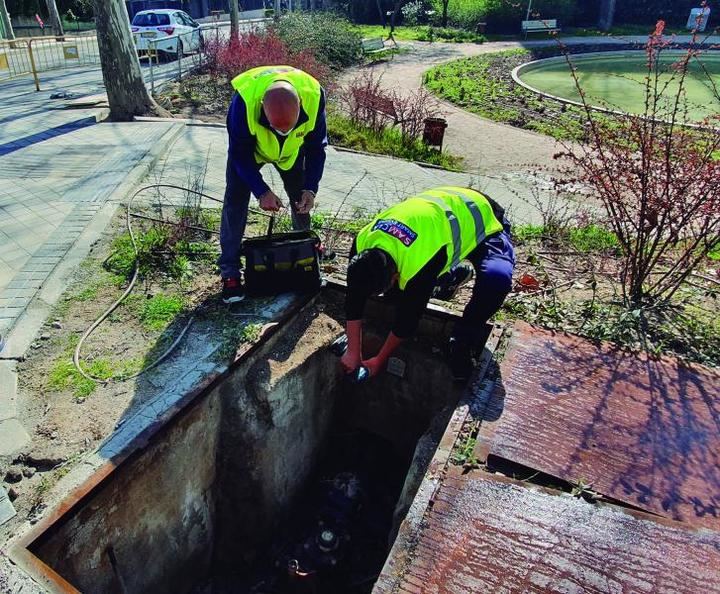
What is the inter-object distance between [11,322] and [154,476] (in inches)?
67.6

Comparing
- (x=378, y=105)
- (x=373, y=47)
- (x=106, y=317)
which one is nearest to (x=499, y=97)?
(x=378, y=105)

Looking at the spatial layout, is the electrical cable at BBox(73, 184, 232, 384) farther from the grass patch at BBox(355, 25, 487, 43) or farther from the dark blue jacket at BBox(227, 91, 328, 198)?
the grass patch at BBox(355, 25, 487, 43)

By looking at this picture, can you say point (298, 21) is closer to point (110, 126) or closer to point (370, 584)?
point (110, 126)

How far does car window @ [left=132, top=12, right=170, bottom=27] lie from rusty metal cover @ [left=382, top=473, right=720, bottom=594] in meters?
19.8

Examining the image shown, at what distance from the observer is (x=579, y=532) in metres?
2.71

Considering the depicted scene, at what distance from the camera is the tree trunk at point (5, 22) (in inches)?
834

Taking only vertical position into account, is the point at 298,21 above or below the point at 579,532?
above

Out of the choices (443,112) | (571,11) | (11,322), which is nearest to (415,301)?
(11,322)

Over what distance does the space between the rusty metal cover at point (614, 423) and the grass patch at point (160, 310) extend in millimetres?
2316

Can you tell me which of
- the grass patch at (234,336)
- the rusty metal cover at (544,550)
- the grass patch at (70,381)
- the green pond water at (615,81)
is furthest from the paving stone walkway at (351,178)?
the green pond water at (615,81)

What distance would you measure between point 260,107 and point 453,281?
186 centimetres

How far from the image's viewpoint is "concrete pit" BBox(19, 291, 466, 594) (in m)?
2.91

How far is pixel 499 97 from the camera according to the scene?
48.9ft

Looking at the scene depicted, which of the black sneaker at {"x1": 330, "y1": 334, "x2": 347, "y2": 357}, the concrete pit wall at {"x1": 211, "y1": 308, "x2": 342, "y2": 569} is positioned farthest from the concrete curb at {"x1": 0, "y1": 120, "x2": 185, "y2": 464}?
the black sneaker at {"x1": 330, "y1": 334, "x2": 347, "y2": 357}
